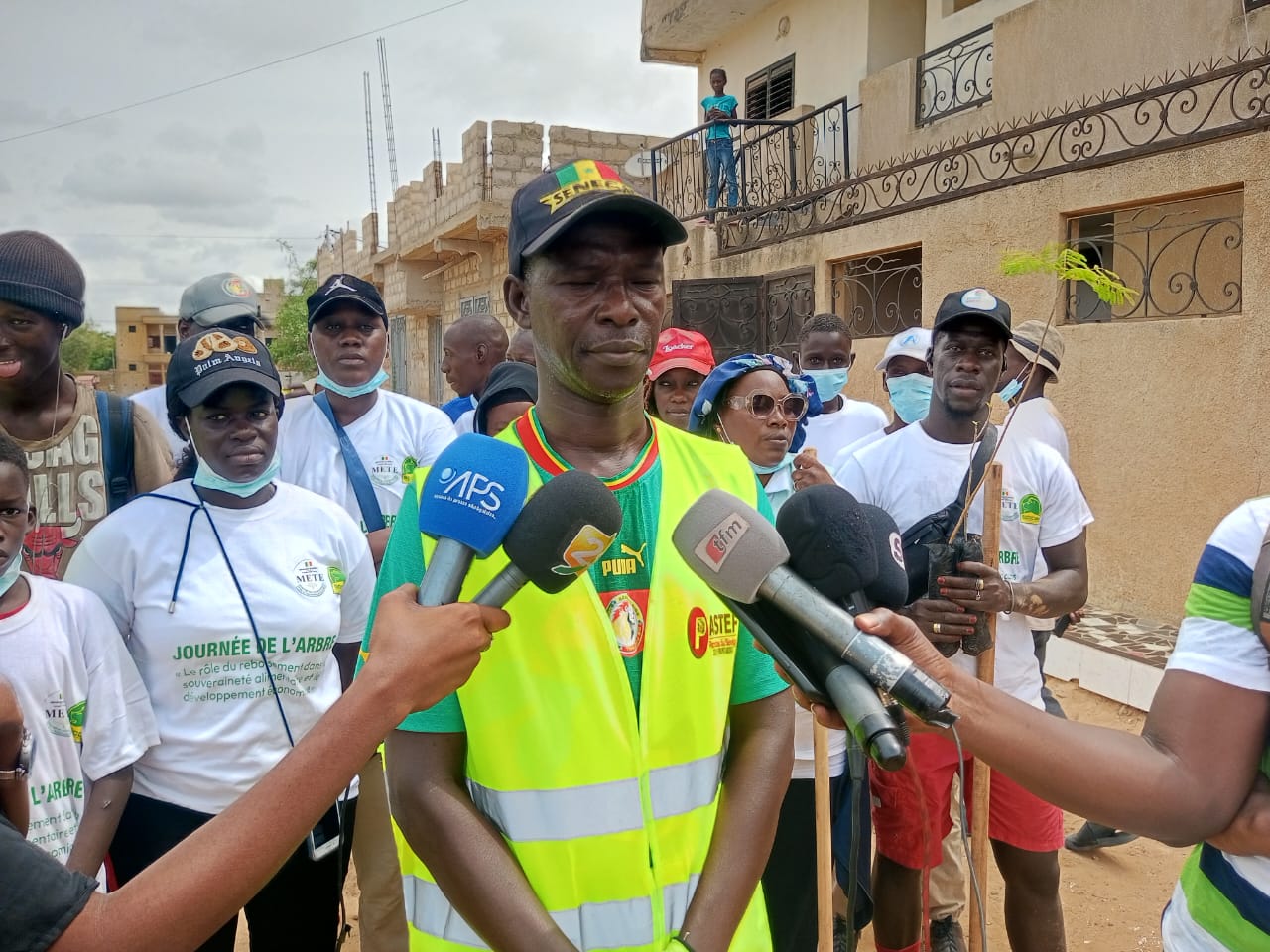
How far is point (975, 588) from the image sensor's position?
9.53 feet

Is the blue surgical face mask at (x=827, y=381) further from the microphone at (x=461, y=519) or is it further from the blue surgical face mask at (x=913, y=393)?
the microphone at (x=461, y=519)

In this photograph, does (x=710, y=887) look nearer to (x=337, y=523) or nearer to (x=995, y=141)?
(x=337, y=523)

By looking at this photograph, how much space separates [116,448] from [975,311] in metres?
3.00

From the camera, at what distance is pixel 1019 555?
3.36 metres

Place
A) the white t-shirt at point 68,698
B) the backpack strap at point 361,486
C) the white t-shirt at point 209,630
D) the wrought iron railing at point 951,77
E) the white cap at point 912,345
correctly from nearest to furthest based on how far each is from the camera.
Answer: the white t-shirt at point 68,698 < the white t-shirt at point 209,630 < the backpack strap at point 361,486 < the white cap at point 912,345 < the wrought iron railing at point 951,77

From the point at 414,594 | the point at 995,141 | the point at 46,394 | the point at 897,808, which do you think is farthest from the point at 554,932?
the point at 995,141

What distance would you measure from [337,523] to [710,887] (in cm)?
170

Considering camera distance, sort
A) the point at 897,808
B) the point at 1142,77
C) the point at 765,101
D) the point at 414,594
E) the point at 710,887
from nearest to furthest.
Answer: the point at 414,594
the point at 710,887
the point at 897,808
the point at 1142,77
the point at 765,101

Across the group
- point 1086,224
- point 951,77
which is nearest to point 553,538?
point 1086,224

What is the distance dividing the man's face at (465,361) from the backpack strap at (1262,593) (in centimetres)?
515

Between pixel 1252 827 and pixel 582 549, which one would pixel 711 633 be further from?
pixel 1252 827

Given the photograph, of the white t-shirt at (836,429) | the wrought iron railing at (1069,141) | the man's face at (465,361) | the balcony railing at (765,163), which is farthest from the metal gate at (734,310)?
the white t-shirt at (836,429)

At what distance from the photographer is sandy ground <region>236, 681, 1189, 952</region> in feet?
12.5

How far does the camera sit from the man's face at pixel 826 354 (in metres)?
5.55
